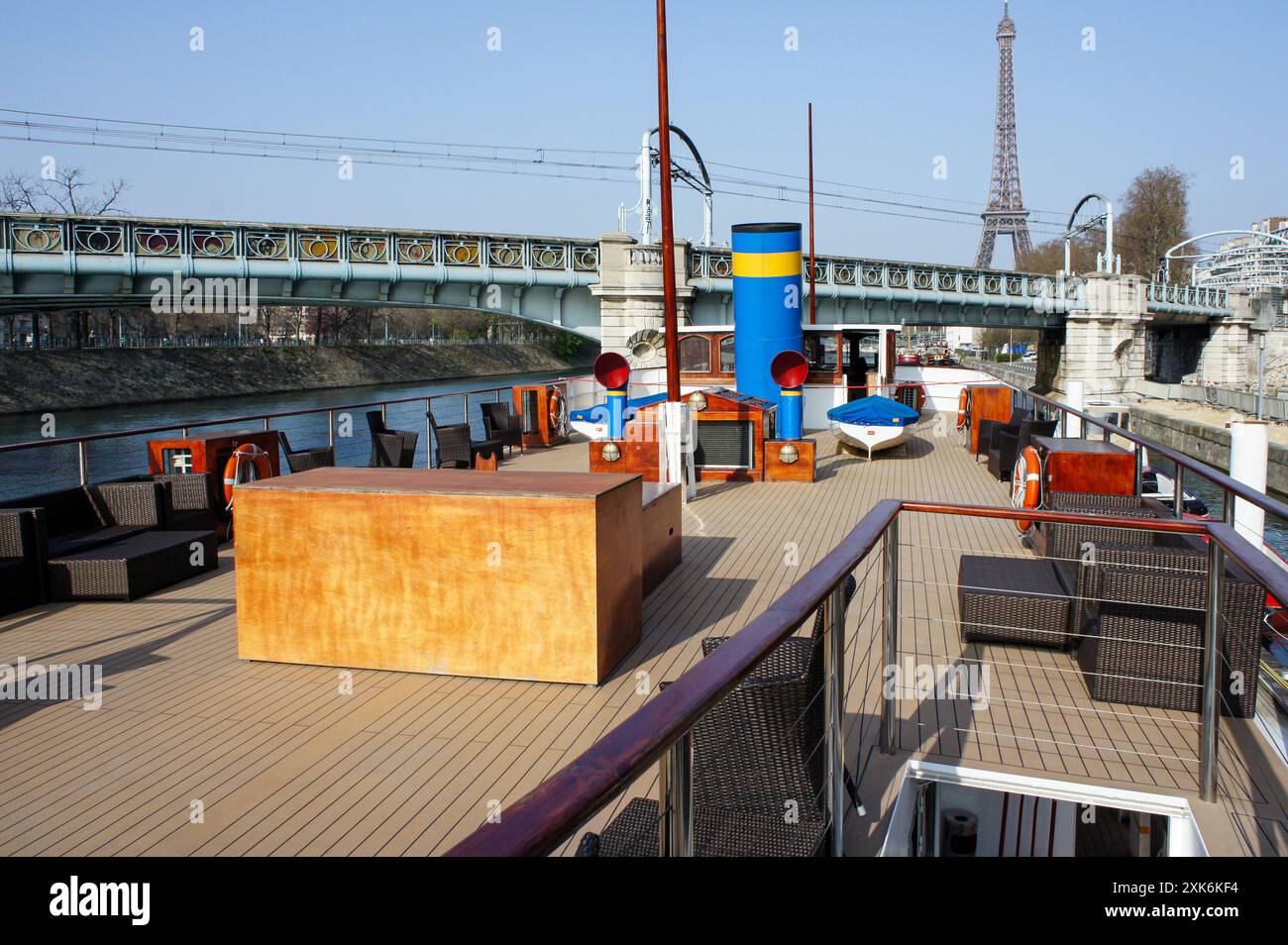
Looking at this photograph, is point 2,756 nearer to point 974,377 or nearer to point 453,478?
point 453,478

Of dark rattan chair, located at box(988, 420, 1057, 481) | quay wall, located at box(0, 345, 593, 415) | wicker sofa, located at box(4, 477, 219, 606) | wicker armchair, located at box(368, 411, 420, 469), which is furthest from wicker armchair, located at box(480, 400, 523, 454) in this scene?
quay wall, located at box(0, 345, 593, 415)

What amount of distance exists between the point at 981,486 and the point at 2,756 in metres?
10.9

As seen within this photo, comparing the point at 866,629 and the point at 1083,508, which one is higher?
the point at 1083,508

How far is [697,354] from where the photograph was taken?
18250 millimetres

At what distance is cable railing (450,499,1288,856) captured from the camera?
1.83m

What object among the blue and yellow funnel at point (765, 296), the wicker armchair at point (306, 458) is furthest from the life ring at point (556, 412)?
the wicker armchair at point (306, 458)

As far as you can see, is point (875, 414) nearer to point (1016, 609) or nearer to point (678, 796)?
point (1016, 609)

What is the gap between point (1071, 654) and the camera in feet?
19.3

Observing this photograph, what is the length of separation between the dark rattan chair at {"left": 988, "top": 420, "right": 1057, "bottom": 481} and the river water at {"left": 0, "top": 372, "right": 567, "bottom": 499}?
7.22 metres

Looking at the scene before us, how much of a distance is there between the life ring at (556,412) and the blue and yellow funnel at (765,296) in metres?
3.26

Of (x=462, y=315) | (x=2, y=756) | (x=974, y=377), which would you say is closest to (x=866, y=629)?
(x=2, y=756)

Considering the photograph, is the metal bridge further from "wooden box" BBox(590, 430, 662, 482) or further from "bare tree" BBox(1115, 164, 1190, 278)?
"bare tree" BBox(1115, 164, 1190, 278)

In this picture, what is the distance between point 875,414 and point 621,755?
1415 centimetres
